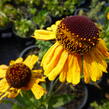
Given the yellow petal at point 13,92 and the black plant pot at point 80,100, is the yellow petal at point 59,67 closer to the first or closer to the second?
the yellow petal at point 13,92

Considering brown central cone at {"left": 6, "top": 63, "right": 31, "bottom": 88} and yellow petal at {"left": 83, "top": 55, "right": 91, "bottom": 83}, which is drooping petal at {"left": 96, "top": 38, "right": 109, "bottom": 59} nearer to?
yellow petal at {"left": 83, "top": 55, "right": 91, "bottom": 83}

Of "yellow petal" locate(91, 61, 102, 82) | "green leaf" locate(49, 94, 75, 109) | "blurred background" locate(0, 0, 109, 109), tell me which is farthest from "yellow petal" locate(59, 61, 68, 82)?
"blurred background" locate(0, 0, 109, 109)

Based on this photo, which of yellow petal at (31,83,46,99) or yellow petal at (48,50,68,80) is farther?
yellow petal at (31,83,46,99)

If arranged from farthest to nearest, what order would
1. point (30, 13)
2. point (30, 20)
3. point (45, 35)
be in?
point (30, 13), point (30, 20), point (45, 35)

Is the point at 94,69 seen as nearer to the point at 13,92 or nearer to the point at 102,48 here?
the point at 102,48

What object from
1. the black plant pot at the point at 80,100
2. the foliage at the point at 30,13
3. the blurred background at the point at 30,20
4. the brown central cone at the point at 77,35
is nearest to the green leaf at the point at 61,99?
the black plant pot at the point at 80,100

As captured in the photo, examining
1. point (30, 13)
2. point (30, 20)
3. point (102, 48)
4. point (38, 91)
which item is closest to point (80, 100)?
point (38, 91)

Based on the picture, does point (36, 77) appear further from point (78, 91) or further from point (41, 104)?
point (78, 91)

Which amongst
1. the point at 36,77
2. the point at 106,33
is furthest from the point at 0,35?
the point at 106,33
